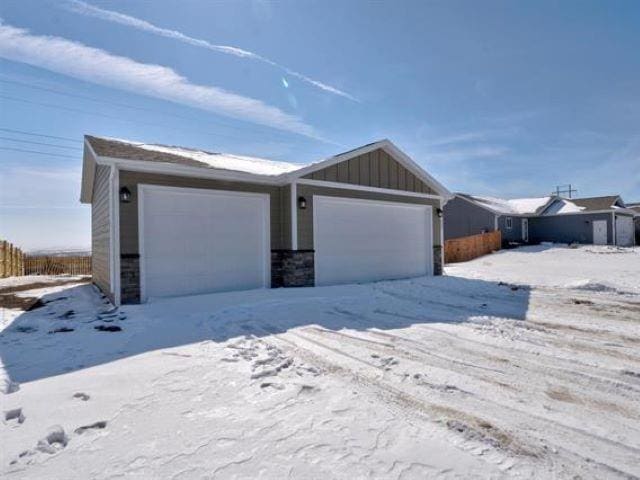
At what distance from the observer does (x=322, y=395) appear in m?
3.01

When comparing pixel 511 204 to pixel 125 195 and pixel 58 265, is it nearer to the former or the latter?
pixel 125 195

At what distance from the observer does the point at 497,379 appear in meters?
3.33

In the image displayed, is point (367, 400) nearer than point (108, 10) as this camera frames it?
Yes

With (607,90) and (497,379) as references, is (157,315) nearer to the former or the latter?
(497,379)

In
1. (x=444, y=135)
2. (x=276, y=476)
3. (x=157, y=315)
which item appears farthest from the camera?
(x=444, y=135)

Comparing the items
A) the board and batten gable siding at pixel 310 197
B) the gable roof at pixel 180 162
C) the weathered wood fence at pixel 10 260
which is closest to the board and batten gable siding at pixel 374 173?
the gable roof at pixel 180 162

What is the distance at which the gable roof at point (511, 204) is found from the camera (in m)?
25.4

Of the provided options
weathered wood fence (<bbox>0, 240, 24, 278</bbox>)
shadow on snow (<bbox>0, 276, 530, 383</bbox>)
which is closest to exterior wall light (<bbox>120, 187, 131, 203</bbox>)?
shadow on snow (<bbox>0, 276, 530, 383</bbox>)

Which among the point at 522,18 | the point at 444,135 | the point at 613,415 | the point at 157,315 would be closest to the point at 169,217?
the point at 157,315

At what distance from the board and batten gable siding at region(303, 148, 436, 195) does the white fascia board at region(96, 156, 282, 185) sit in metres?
1.33

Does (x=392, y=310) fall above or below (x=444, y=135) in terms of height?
below

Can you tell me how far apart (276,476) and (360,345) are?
2.60 meters

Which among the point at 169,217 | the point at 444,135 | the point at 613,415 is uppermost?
the point at 444,135

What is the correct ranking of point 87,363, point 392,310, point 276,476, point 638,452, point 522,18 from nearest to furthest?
point 276,476 → point 638,452 → point 87,363 → point 392,310 → point 522,18
